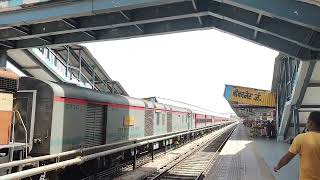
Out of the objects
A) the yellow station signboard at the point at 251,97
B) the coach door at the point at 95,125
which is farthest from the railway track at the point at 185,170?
the yellow station signboard at the point at 251,97

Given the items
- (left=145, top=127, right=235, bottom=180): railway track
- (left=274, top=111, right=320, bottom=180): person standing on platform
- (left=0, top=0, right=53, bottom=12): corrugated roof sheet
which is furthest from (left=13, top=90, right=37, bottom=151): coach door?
(left=274, top=111, right=320, bottom=180): person standing on platform

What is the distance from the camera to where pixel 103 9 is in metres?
14.8

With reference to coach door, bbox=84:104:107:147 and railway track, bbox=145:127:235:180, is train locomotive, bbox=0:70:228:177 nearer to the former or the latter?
coach door, bbox=84:104:107:147

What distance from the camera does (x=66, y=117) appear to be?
1127cm

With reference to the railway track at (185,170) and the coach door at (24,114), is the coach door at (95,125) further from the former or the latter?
the coach door at (24,114)

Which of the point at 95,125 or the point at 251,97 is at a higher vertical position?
the point at 251,97

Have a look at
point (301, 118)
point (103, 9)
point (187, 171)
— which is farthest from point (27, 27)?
point (301, 118)

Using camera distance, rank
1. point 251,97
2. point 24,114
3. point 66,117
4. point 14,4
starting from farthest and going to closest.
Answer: point 251,97, point 14,4, point 66,117, point 24,114

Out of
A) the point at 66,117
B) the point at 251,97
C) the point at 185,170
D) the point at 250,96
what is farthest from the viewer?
the point at 250,96

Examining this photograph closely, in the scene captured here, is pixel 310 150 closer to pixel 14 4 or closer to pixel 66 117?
pixel 66 117

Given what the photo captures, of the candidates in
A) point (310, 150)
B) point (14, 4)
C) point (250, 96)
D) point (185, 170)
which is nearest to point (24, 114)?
point (185, 170)

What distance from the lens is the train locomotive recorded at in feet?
34.0

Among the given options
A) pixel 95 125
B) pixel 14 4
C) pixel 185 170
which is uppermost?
pixel 14 4

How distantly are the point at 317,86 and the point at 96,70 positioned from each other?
2605 centimetres
